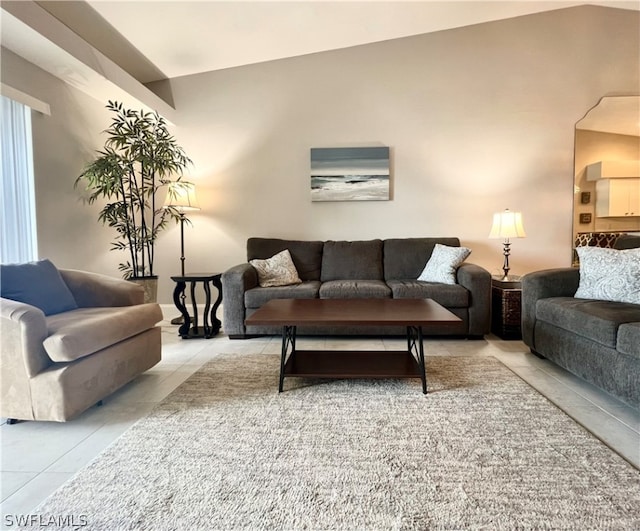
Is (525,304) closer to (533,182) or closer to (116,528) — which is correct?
(533,182)

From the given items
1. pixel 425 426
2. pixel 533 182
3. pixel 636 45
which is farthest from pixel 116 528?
pixel 636 45

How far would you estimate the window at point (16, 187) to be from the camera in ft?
7.97

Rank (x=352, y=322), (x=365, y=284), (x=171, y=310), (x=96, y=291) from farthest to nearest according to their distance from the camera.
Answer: (x=171, y=310) → (x=365, y=284) → (x=96, y=291) → (x=352, y=322)

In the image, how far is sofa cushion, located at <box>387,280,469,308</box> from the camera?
117 inches

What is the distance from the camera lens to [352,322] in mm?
1858

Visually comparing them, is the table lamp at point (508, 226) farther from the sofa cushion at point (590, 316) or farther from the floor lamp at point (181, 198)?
the floor lamp at point (181, 198)

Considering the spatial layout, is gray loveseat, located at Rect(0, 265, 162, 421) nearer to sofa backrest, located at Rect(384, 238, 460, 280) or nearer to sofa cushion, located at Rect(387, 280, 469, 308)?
sofa cushion, located at Rect(387, 280, 469, 308)

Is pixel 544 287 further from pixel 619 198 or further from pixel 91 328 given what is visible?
pixel 91 328

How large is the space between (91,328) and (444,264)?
2.73m

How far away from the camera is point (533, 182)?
3.74 metres

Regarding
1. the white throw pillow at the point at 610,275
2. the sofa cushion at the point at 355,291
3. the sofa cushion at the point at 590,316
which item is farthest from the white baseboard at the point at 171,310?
the white throw pillow at the point at 610,275

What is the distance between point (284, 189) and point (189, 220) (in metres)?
1.10

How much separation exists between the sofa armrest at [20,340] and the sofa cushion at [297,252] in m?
2.17

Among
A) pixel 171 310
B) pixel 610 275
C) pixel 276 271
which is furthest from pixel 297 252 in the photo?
pixel 610 275
